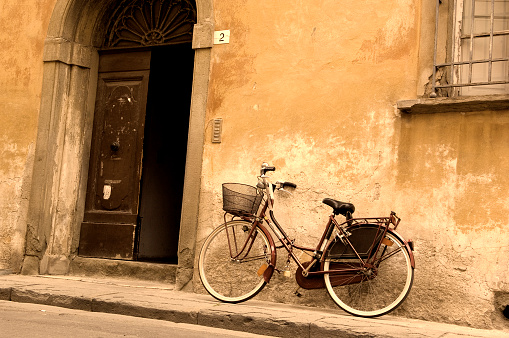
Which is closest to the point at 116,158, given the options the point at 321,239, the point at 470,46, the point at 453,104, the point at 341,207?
the point at 321,239

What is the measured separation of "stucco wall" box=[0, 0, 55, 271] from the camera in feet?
26.0

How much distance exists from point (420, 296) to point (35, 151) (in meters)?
4.75

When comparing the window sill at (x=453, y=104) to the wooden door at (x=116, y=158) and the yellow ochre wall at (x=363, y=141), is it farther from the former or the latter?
the wooden door at (x=116, y=158)

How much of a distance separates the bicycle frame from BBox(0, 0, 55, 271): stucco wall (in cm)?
301

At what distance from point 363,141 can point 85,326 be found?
293cm

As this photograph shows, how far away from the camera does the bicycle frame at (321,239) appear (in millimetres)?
5539

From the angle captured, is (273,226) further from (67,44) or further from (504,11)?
(67,44)

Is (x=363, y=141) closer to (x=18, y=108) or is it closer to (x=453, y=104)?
(x=453, y=104)

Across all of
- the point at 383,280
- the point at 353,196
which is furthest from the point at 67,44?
the point at 383,280

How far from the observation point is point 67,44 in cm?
804

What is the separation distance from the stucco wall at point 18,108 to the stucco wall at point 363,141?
2394mm

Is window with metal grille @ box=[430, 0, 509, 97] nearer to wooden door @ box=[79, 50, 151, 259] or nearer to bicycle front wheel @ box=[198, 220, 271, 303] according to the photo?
bicycle front wheel @ box=[198, 220, 271, 303]

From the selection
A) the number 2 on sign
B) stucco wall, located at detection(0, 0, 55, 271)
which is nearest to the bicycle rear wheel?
the number 2 on sign

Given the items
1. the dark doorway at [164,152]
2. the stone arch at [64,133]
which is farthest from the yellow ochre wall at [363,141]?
the dark doorway at [164,152]
